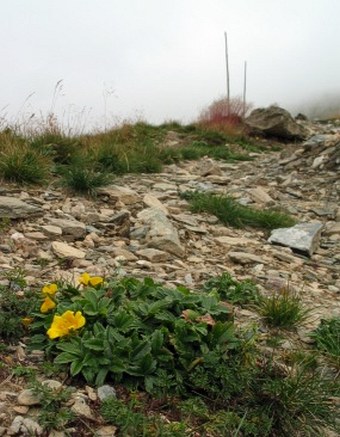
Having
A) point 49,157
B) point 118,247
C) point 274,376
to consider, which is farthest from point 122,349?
point 49,157

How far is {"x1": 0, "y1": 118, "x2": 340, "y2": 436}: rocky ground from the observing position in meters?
3.01

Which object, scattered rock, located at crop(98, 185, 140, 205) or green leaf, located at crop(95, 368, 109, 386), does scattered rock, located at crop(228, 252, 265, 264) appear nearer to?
scattered rock, located at crop(98, 185, 140, 205)

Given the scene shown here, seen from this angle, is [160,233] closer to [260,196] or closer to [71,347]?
[71,347]

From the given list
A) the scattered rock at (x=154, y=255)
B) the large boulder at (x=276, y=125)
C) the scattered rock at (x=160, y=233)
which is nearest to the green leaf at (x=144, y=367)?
the scattered rock at (x=154, y=255)

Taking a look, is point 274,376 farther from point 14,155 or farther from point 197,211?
point 14,155

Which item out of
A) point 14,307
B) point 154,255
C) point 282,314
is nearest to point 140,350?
point 14,307

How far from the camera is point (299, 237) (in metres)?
4.66

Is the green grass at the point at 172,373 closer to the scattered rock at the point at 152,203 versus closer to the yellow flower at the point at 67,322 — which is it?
the yellow flower at the point at 67,322

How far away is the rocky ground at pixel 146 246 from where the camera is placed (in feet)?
9.89

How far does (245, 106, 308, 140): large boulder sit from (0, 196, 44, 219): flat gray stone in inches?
378

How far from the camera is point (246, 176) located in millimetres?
8086

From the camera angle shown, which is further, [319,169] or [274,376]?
[319,169]

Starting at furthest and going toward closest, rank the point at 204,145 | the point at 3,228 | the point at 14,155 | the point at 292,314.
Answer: the point at 204,145, the point at 14,155, the point at 3,228, the point at 292,314

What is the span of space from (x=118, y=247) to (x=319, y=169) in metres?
5.10
